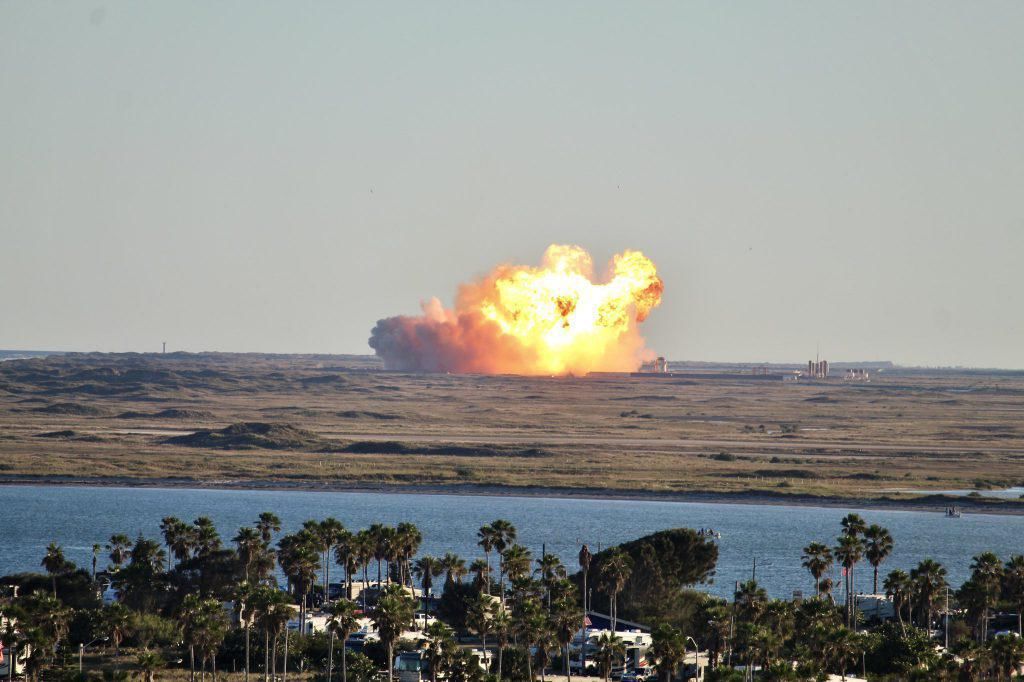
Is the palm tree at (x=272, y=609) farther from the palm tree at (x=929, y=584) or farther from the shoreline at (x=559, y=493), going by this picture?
the shoreline at (x=559, y=493)

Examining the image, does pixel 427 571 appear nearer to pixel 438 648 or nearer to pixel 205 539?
pixel 205 539

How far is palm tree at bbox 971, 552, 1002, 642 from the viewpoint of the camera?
82744 millimetres

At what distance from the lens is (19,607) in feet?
240

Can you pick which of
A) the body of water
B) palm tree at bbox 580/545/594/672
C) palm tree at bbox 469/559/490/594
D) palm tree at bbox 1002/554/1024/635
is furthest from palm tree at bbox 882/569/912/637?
palm tree at bbox 469/559/490/594

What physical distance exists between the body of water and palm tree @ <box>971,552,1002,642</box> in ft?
65.3

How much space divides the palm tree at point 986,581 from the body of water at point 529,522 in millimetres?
19890

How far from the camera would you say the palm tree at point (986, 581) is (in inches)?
3258

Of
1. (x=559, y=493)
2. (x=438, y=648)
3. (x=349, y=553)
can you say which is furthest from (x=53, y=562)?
(x=559, y=493)

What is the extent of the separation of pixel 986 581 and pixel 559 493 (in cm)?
7871

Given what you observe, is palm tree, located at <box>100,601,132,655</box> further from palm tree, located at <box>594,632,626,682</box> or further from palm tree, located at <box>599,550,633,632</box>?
palm tree, located at <box>599,550,633,632</box>

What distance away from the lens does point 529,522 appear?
141 meters

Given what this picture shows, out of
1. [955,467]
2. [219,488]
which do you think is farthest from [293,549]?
[955,467]

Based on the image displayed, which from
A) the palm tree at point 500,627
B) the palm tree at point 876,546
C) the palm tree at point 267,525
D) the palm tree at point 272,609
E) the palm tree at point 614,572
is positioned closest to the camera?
the palm tree at point 272,609

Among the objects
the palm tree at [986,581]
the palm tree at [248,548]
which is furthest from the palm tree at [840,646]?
the palm tree at [248,548]
